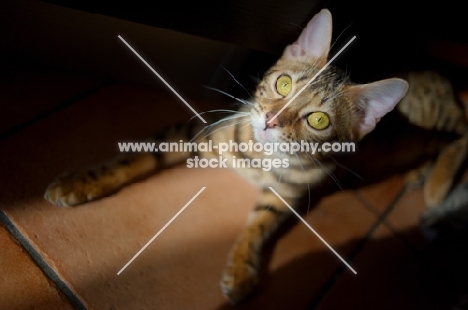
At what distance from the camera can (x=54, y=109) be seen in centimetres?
116

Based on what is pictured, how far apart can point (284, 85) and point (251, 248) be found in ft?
1.32

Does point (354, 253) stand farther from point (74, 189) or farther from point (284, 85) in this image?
point (74, 189)

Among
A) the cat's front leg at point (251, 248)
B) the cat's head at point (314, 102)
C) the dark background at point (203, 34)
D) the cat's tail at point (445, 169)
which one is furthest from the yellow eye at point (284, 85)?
the cat's tail at point (445, 169)

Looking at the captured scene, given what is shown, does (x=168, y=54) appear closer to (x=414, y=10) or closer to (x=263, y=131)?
(x=263, y=131)

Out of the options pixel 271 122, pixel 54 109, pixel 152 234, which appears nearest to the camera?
pixel 271 122

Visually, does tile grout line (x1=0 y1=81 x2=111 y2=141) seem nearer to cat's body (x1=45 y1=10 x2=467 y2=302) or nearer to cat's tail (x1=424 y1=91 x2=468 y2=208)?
cat's body (x1=45 y1=10 x2=467 y2=302)

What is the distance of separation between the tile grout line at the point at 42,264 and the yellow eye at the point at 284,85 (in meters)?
0.65

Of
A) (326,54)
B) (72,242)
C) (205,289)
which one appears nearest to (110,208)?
(72,242)

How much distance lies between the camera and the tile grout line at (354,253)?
3.17 feet

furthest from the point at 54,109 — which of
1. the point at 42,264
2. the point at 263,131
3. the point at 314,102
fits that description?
the point at 314,102

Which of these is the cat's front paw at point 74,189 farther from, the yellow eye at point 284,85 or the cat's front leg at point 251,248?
the yellow eye at point 284,85

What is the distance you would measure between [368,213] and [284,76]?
493mm

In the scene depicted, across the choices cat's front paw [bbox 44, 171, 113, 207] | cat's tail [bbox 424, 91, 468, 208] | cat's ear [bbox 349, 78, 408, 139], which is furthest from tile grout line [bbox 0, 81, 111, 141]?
cat's tail [bbox 424, 91, 468, 208]

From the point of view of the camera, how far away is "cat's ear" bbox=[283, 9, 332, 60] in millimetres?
873
